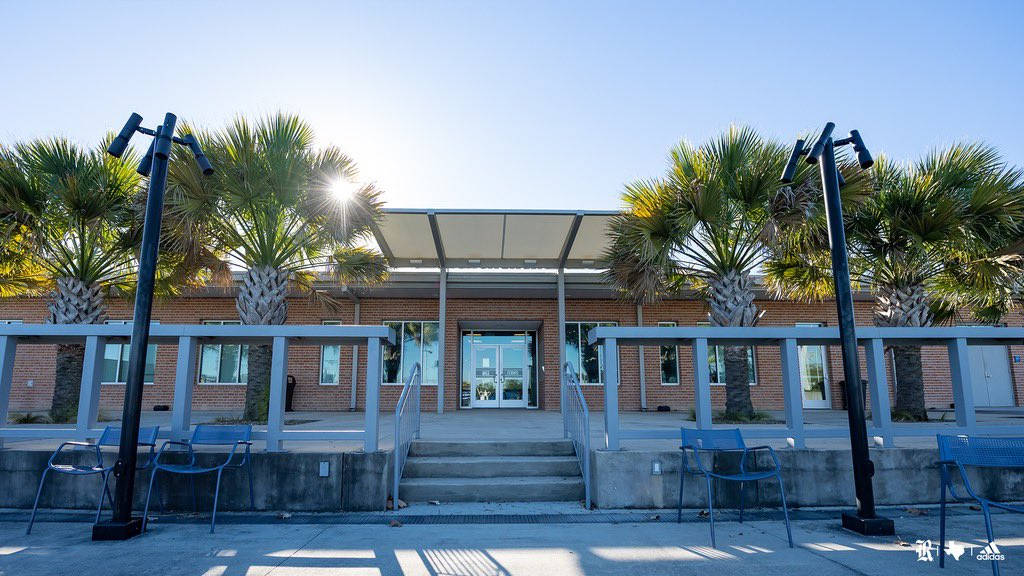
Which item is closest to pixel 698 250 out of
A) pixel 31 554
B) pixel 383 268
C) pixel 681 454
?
pixel 681 454

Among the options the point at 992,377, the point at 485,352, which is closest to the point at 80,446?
the point at 485,352

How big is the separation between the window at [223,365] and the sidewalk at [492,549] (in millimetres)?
10665

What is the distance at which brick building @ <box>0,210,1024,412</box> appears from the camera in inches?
575

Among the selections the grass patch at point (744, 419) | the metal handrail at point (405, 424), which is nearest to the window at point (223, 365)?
the metal handrail at point (405, 424)

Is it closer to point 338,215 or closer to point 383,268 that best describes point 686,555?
point 338,215

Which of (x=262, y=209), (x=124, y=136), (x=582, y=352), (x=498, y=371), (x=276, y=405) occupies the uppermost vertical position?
(x=262, y=209)

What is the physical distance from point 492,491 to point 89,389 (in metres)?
4.44

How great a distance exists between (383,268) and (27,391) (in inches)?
447

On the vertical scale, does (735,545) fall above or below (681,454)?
below

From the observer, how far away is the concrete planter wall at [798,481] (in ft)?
18.2

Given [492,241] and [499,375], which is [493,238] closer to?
[492,241]

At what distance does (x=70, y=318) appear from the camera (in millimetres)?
9758

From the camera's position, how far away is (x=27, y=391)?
15055 mm

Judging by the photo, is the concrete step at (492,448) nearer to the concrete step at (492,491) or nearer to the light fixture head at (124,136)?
the concrete step at (492,491)
